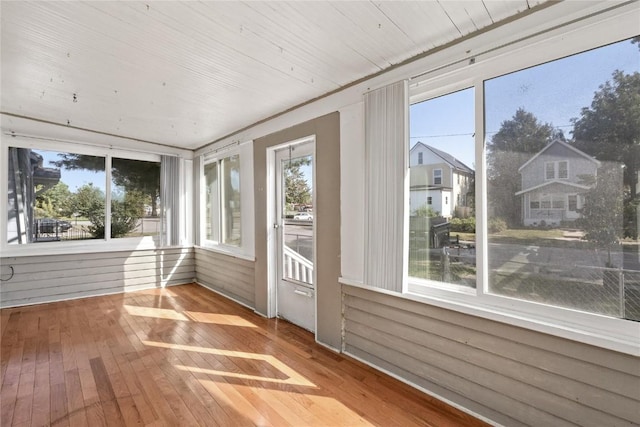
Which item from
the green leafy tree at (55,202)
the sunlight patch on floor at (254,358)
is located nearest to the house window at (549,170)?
the sunlight patch on floor at (254,358)

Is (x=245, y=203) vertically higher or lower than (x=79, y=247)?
higher

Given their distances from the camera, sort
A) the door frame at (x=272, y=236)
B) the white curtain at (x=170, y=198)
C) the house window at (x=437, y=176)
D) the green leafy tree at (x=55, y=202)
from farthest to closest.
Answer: the white curtain at (x=170, y=198) → the green leafy tree at (x=55, y=202) → the door frame at (x=272, y=236) → the house window at (x=437, y=176)

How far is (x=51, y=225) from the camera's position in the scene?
4.18 m

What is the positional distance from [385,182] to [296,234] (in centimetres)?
143

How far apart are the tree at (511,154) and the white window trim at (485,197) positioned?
0.20 ft

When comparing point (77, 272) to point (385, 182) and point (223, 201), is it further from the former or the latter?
point (385, 182)

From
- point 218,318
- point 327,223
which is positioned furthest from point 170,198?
point 327,223

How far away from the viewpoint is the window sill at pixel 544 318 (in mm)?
1417

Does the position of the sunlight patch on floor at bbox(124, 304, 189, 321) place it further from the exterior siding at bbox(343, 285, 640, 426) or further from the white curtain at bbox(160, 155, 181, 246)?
the exterior siding at bbox(343, 285, 640, 426)

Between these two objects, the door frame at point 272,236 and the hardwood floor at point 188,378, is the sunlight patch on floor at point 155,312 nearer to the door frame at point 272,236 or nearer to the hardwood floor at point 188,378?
the hardwood floor at point 188,378

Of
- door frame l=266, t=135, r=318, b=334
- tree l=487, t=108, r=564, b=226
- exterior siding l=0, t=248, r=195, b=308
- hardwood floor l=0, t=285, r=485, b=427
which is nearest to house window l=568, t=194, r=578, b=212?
tree l=487, t=108, r=564, b=226

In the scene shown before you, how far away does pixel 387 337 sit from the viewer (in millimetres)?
2350

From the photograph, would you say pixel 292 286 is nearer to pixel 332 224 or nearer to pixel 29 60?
pixel 332 224

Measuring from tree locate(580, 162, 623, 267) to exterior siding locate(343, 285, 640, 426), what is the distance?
21.5 inches
